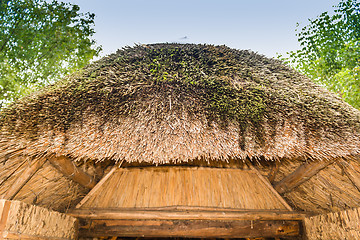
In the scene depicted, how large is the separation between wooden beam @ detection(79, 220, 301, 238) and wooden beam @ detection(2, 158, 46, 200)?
1065 mm

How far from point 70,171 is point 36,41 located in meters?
5.93

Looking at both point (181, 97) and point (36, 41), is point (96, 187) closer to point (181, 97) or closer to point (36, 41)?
point (181, 97)

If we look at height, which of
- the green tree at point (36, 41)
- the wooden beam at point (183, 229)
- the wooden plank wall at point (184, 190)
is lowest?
the wooden beam at point (183, 229)

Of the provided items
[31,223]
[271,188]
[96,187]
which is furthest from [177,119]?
[271,188]

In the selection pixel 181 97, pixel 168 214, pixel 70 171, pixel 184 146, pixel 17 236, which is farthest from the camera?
pixel 168 214

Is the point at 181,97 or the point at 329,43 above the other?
the point at 329,43

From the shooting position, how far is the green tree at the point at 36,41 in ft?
20.4

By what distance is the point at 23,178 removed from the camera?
189cm

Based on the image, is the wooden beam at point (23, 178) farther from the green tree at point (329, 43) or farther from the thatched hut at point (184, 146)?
the green tree at point (329, 43)

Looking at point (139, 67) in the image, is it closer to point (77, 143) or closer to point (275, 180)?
point (77, 143)

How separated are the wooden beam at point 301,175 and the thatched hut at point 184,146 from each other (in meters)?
0.01

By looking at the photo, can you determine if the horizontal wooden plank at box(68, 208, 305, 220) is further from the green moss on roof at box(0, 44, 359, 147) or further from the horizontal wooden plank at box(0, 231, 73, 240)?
the green moss on roof at box(0, 44, 359, 147)

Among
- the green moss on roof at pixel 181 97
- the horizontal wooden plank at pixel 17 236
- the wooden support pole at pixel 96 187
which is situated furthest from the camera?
the wooden support pole at pixel 96 187

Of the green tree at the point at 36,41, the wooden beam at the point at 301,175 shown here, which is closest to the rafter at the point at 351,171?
the wooden beam at the point at 301,175
